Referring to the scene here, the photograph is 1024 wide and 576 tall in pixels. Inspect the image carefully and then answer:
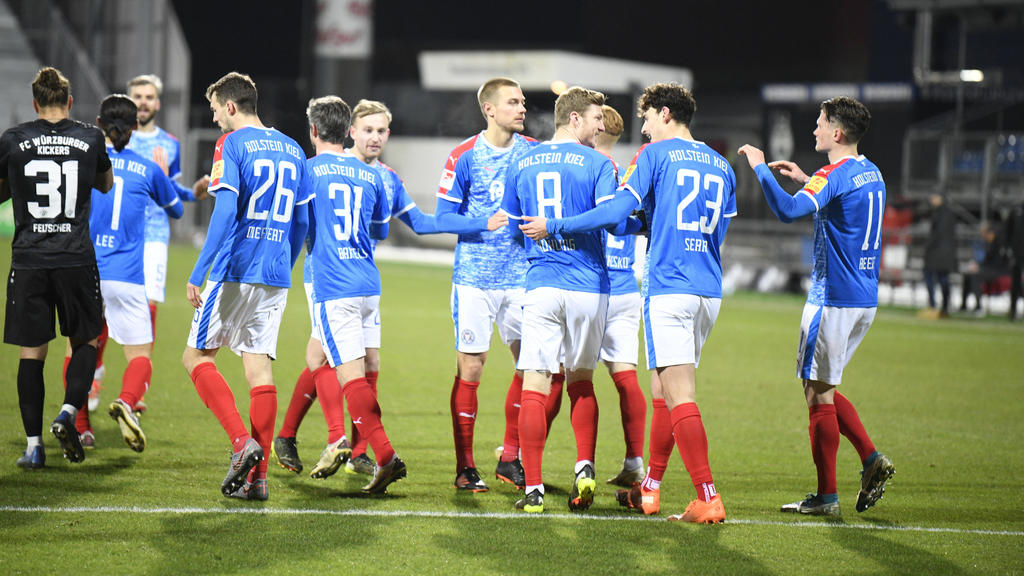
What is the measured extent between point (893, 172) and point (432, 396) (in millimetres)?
24262

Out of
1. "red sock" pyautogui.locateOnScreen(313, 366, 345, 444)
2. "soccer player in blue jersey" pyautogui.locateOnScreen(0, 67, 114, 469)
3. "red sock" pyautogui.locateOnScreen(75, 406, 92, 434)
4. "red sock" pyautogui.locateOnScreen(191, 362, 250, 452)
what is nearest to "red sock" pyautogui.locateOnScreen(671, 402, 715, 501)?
"red sock" pyautogui.locateOnScreen(313, 366, 345, 444)

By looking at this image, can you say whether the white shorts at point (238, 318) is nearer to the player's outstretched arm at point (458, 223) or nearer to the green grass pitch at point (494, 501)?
the green grass pitch at point (494, 501)

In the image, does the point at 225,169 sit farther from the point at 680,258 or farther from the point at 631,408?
the point at 631,408

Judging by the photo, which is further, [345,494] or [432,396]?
[432,396]

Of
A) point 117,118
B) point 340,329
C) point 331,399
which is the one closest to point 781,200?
point 340,329

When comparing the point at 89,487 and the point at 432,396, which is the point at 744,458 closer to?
the point at 432,396

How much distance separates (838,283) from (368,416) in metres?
2.60

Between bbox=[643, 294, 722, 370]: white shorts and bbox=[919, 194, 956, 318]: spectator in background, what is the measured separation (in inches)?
518

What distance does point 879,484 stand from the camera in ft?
18.1

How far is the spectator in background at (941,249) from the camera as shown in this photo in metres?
17.1

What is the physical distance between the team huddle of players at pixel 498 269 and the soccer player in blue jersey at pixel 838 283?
0.01m

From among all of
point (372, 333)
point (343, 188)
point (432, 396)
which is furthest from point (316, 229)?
point (432, 396)

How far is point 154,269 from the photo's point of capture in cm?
796

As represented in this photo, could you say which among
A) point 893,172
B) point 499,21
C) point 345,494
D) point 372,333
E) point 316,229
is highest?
point 499,21
